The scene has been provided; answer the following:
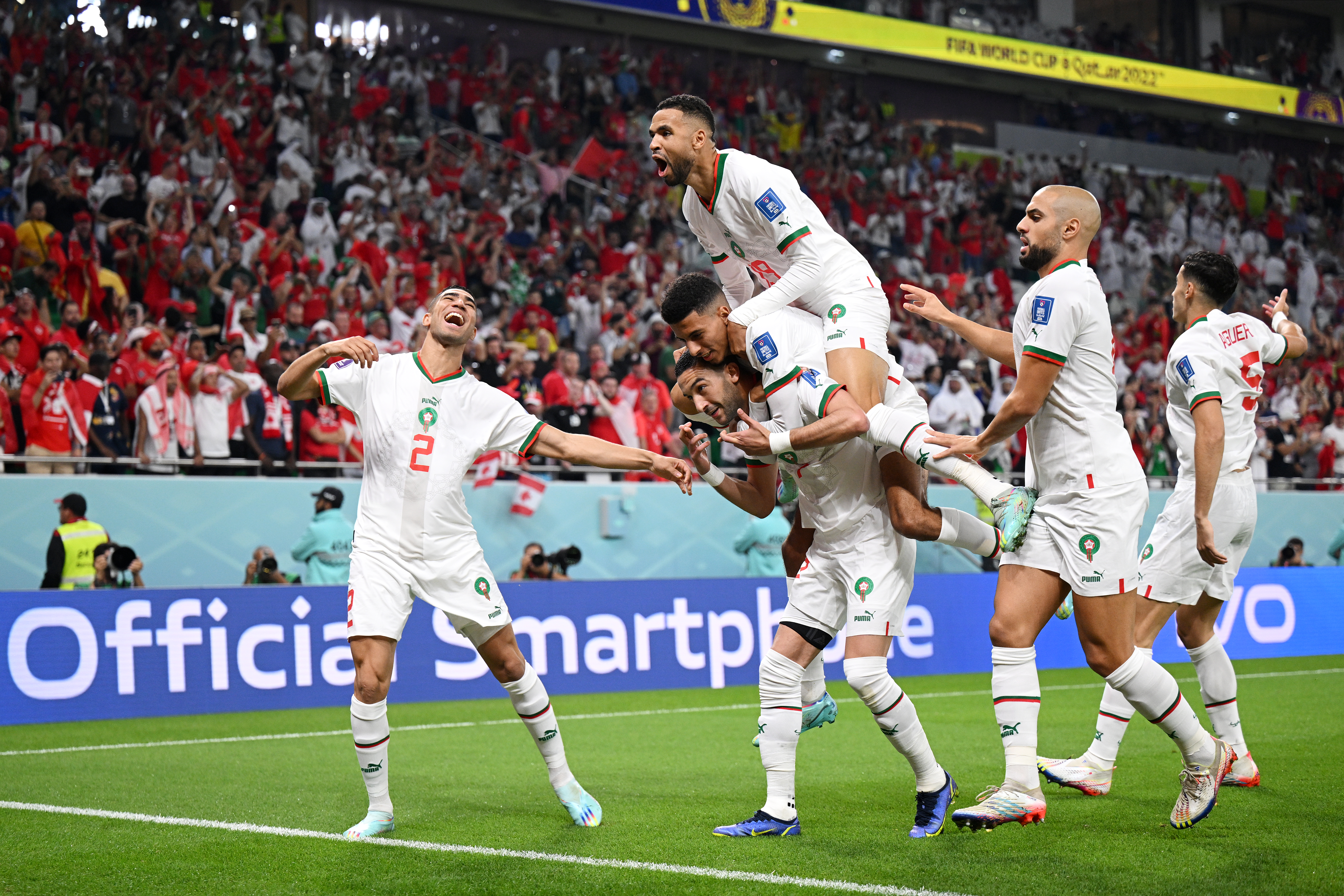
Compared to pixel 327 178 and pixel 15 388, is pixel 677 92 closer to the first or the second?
pixel 327 178

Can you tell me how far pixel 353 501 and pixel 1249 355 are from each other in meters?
9.58

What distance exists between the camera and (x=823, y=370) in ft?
19.8

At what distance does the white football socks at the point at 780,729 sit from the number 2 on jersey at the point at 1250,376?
3.04 meters

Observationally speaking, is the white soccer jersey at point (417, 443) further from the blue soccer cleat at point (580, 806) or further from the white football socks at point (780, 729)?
the white football socks at point (780, 729)

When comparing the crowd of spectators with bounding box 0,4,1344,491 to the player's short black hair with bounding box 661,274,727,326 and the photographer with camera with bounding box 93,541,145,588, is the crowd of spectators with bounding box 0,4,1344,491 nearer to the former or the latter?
the photographer with camera with bounding box 93,541,145,588

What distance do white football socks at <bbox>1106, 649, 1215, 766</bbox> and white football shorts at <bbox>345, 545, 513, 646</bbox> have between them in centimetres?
283

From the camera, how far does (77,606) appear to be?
34.0 feet

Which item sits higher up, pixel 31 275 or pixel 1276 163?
pixel 1276 163

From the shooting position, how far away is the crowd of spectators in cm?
1375

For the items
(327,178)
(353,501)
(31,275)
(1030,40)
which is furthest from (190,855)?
(1030,40)

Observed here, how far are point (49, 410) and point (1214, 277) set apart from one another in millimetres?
10691

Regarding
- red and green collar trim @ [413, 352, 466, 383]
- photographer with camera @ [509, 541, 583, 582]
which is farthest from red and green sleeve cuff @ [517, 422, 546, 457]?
photographer with camera @ [509, 541, 583, 582]

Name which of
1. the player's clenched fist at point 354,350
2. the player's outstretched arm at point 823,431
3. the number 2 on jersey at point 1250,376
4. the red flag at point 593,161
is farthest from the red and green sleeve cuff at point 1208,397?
the red flag at point 593,161

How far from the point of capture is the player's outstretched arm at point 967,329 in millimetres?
6117
